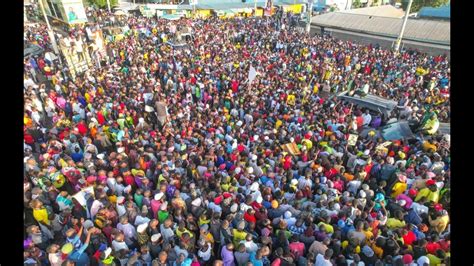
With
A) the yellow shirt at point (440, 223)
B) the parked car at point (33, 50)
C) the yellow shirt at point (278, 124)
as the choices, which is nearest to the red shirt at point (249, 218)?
the yellow shirt at point (440, 223)

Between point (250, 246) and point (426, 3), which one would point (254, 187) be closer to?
point (250, 246)

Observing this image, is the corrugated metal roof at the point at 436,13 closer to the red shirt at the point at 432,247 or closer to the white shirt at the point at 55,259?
the red shirt at the point at 432,247

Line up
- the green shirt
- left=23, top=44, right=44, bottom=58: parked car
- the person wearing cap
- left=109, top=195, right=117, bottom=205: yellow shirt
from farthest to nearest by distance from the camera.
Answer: left=23, top=44, right=44, bottom=58: parked car → left=109, top=195, right=117, bottom=205: yellow shirt → the green shirt → the person wearing cap

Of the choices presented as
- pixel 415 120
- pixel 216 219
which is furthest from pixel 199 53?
pixel 216 219

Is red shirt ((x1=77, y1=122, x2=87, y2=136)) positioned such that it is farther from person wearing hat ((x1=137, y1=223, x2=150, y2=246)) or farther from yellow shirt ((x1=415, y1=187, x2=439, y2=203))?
yellow shirt ((x1=415, y1=187, x2=439, y2=203))

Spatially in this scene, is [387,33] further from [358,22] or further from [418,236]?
[418,236]

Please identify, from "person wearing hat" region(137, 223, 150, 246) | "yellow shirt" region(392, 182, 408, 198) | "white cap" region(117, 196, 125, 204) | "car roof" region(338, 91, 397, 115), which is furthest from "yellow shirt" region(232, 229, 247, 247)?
"car roof" region(338, 91, 397, 115)
